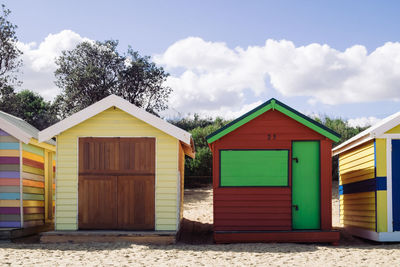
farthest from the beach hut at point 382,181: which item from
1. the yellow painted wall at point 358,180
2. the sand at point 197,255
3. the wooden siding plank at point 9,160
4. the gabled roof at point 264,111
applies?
the wooden siding plank at point 9,160

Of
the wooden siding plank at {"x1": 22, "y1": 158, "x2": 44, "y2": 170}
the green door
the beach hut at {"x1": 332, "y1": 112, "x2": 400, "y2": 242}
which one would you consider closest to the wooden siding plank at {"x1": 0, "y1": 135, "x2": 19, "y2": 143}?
the wooden siding plank at {"x1": 22, "y1": 158, "x2": 44, "y2": 170}

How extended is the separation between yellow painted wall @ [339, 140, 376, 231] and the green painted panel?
1.99 meters

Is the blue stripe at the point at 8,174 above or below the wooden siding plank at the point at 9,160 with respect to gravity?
below

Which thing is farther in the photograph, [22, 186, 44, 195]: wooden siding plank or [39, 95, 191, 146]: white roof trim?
[22, 186, 44, 195]: wooden siding plank

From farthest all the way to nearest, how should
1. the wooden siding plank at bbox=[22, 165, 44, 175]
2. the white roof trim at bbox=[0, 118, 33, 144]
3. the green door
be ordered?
the wooden siding plank at bbox=[22, 165, 44, 175] < the white roof trim at bbox=[0, 118, 33, 144] < the green door

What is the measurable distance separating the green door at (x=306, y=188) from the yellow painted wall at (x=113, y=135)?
2.78m

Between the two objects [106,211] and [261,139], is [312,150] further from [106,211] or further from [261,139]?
[106,211]

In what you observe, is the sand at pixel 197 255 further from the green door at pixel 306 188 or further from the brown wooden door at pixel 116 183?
the brown wooden door at pixel 116 183

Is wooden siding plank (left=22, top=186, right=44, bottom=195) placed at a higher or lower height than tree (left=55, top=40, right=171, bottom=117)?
lower

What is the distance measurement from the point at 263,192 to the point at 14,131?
20.0 feet

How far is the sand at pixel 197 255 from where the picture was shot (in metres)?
8.66

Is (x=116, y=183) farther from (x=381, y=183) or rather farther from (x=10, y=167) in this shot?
(x=381, y=183)

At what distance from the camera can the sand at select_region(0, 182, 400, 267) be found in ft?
28.4

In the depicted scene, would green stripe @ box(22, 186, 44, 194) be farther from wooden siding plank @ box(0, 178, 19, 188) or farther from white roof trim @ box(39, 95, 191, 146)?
white roof trim @ box(39, 95, 191, 146)
